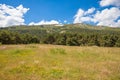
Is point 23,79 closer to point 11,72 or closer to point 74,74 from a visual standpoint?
point 11,72

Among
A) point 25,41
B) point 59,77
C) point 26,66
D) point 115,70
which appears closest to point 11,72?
point 26,66

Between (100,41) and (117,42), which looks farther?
(100,41)

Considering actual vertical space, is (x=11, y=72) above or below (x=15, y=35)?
below

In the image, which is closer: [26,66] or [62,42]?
[26,66]

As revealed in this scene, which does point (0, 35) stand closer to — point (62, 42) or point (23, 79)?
point (62, 42)

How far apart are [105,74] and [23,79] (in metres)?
5.36

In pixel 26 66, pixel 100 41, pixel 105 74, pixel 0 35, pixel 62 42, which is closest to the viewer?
pixel 105 74

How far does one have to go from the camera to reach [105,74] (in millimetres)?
12172

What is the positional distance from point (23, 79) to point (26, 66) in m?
3.71

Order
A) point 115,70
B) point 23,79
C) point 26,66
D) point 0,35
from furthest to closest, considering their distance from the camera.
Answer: point 0,35, point 26,66, point 115,70, point 23,79

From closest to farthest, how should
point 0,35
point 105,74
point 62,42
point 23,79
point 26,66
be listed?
point 23,79 → point 105,74 → point 26,66 → point 0,35 → point 62,42

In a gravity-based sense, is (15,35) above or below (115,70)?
above

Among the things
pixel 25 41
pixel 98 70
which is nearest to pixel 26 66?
pixel 98 70

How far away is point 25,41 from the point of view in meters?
102
